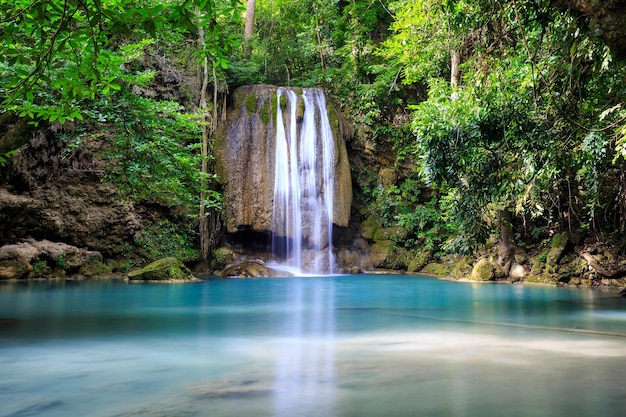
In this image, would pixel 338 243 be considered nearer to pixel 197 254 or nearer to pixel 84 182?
pixel 197 254

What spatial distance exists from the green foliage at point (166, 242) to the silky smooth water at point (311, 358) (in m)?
8.17

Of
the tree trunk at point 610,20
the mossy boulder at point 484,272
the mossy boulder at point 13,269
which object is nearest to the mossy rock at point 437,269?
the mossy boulder at point 484,272

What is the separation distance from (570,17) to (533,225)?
36.3 ft

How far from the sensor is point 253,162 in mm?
19516

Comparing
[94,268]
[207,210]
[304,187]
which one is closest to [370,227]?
[304,187]

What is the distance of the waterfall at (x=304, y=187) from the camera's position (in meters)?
19.4

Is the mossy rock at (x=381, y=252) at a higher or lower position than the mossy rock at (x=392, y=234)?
lower

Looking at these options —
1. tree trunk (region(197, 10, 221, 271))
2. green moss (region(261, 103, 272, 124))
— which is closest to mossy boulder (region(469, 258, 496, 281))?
tree trunk (region(197, 10, 221, 271))

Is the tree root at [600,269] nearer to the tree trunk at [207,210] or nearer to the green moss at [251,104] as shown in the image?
the tree trunk at [207,210]

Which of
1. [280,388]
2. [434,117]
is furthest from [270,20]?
[280,388]

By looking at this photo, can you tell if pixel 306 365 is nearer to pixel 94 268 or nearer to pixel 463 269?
pixel 463 269

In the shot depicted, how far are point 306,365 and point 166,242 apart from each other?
47.7 ft

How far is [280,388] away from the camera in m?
3.85

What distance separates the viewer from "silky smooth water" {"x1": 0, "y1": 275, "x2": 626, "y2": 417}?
11.3ft
